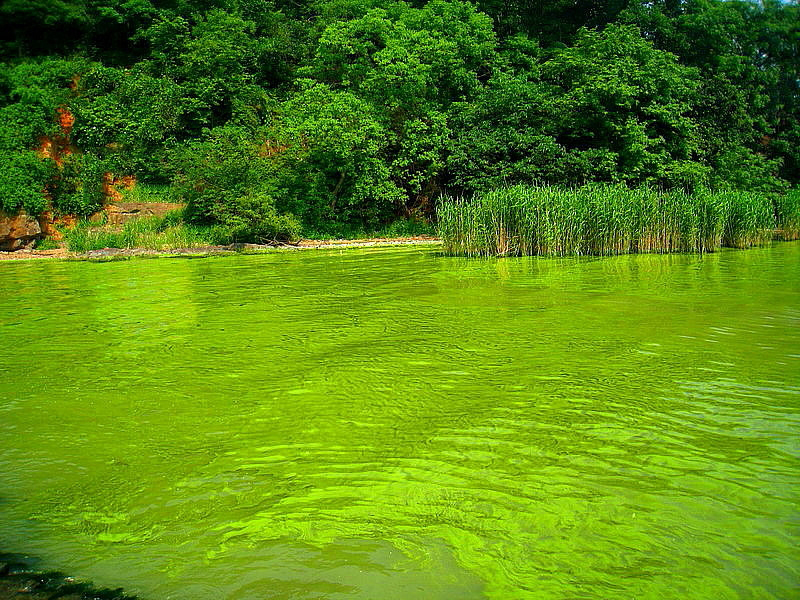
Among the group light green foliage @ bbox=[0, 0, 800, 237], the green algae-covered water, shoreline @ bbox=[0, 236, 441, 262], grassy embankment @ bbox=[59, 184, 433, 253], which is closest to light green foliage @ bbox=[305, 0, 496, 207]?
light green foliage @ bbox=[0, 0, 800, 237]

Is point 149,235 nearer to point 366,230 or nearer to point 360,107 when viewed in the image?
point 366,230

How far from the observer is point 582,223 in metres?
13.7

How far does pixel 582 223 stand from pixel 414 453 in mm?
11380

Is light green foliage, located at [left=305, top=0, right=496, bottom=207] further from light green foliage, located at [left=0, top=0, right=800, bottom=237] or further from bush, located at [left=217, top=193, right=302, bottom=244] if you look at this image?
bush, located at [left=217, top=193, right=302, bottom=244]

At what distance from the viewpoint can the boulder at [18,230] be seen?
1759cm

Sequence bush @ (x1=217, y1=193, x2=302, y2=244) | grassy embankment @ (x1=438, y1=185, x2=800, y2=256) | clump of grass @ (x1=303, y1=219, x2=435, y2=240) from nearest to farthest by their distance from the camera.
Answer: grassy embankment @ (x1=438, y1=185, x2=800, y2=256) < bush @ (x1=217, y1=193, x2=302, y2=244) < clump of grass @ (x1=303, y1=219, x2=435, y2=240)

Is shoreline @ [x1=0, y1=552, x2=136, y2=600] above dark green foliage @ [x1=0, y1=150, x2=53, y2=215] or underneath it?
underneath

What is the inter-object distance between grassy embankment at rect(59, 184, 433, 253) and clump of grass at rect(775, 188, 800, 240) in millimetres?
12601

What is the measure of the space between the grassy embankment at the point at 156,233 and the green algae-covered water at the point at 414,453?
11.6 m

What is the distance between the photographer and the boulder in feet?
57.7

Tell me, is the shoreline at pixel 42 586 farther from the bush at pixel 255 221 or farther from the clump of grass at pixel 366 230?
the clump of grass at pixel 366 230

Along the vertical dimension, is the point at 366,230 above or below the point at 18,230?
below

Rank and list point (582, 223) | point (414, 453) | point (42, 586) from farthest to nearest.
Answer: point (582, 223), point (414, 453), point (42, 586)

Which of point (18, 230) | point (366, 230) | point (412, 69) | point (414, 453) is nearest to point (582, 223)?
point (366, 230)
